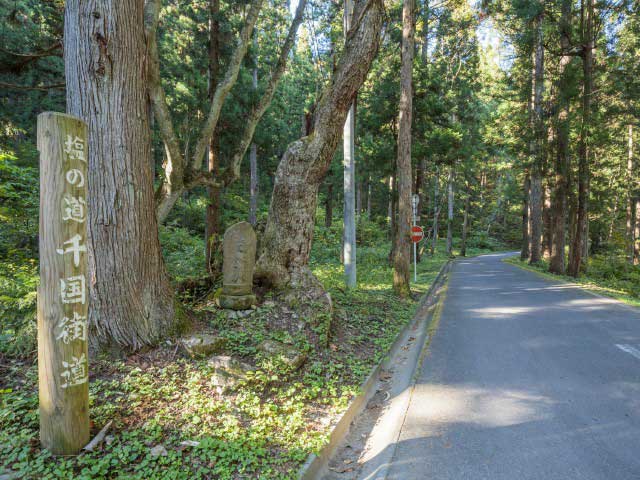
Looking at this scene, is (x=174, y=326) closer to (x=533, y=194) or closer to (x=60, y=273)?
(x=60, y=273)

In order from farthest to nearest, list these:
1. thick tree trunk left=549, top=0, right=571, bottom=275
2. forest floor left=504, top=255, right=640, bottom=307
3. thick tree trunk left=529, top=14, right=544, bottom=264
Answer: thick tree trunk left=529, top=14, right=544, bottom=264
thick tree trunk left=549, top=0, right=571, bottom=275
forest floor left=504, top=255, right=640, bottom=307

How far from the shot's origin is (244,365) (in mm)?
4680

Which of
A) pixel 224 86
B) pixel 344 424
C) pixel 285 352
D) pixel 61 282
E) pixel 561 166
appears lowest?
pixel 344 424

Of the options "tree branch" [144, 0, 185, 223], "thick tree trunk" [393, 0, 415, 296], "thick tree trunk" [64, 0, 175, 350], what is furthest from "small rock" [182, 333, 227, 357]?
"thick tree trunk" [393, 0, 415, 296]

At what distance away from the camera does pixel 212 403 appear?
12.9 ft

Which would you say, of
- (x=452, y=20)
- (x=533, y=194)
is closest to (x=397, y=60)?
(x=452, y=20)

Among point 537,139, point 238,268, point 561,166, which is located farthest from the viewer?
point 537,139

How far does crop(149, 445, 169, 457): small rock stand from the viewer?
315 centimetres

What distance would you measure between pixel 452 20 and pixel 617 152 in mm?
17059

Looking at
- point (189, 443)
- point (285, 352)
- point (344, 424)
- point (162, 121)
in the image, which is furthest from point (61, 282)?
point (162, 121)

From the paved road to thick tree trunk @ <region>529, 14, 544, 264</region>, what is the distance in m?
13.7

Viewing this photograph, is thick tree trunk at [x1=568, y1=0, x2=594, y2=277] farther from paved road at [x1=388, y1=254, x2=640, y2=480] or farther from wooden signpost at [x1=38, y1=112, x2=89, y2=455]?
wooden signpost at [x1=38, y1=112, x2=89, y2=455]

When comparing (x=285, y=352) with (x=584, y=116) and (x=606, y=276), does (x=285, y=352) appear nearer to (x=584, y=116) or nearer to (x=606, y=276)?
(x=584, y=116)

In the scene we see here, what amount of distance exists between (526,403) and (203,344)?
3967 millimetres
